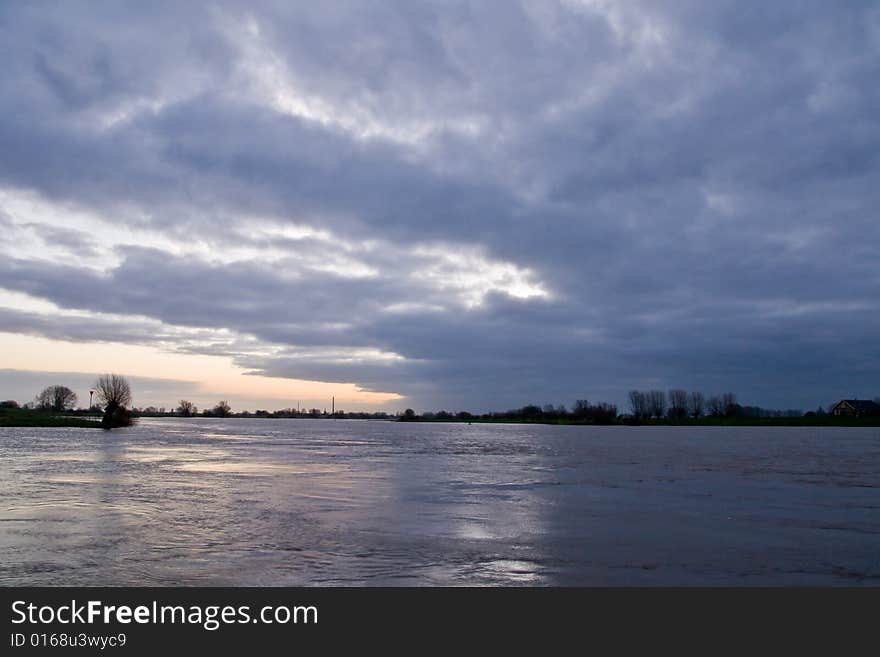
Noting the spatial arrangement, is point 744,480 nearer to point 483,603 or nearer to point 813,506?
point 813,506

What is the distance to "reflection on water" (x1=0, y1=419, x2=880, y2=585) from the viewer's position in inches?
431

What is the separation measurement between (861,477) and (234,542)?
26.5m

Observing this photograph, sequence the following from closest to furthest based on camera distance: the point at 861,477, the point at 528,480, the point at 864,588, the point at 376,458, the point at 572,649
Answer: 1. the point at 572,649
2. the point at 864,588
3. the point at 528,480
4. the point at 861,477
5. the point at 376,458

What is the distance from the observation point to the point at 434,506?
18.8 metres

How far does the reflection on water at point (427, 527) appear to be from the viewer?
11.0m

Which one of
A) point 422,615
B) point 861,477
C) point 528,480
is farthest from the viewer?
point 861,477

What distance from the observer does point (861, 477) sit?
28.8 m

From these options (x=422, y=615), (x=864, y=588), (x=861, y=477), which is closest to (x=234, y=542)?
(x=422, y=615)

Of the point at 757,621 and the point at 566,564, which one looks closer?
the point at 757,621

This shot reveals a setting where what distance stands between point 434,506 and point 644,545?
22.2ft

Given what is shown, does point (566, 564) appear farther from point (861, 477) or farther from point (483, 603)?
point (861, 477)

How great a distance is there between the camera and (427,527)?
15.2 metres

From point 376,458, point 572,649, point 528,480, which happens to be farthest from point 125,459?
point 572,649

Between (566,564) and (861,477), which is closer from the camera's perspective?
(566,564)
